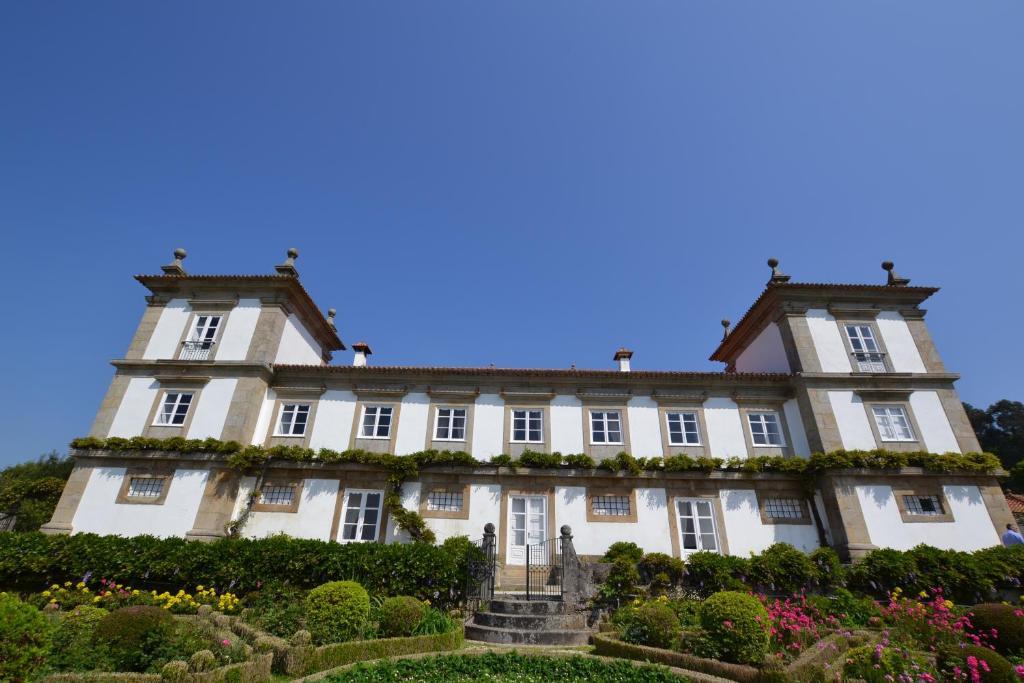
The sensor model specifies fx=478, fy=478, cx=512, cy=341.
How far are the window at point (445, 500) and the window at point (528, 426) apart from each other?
109 inches

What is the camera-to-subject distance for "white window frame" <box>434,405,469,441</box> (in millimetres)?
17094

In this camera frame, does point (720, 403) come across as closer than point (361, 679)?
No

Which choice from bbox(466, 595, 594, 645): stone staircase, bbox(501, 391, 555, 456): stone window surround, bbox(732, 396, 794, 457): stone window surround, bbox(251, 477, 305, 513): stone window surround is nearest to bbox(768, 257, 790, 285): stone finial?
bbox(732, 396, 794, 457): stone window surround

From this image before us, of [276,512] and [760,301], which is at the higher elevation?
[760,301]

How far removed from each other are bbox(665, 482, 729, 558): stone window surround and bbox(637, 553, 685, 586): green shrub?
4.55 feet

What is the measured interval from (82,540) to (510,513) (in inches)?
476

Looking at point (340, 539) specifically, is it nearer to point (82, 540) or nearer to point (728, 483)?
point (82, 540)

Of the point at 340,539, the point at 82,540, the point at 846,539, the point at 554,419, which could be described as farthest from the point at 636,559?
the point at 82,540

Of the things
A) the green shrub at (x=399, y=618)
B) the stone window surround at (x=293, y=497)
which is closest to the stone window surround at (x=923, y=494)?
the green shrub at (x=399, y=618)

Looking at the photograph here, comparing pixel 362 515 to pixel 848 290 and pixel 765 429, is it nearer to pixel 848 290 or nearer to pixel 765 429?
pixel 765 429

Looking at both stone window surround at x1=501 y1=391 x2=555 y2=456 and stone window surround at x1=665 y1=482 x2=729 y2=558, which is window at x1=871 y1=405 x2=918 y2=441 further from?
stone window surround at x1=501 y1=391 x2=555 y2=456

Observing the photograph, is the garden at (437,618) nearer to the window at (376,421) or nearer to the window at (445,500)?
the window at (445,500)

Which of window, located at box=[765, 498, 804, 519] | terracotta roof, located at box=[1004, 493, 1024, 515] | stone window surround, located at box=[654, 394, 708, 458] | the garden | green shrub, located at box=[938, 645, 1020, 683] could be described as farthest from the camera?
terracotta roof, located at box=[1004, 493, 1024, 515]

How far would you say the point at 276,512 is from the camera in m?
15.9
